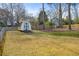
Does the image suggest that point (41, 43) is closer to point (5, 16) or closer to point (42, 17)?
point (42, 17)

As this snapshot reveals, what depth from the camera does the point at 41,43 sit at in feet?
5.70

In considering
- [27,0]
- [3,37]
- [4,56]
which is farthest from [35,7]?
[4,56]

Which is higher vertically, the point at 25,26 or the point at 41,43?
the point at 25,26

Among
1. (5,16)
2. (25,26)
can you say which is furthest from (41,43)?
(5,16)

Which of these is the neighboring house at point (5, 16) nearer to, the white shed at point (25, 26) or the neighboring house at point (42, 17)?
the white shed at point (25, 26)

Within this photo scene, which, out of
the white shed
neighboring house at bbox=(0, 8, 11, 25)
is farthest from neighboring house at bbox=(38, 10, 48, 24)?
neighboring house at bbox=(0, 8, 11, 25)

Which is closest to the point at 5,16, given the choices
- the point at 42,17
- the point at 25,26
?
the point at 25,26

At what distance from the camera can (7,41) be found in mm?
1736

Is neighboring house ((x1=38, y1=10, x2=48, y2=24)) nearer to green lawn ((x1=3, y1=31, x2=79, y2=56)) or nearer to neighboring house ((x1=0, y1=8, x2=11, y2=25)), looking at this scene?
green lawn ((x1=3, y1=31, x2=79, y2=56))

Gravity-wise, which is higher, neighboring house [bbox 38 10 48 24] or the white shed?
neighboring house [bbox 38 10 48 24]

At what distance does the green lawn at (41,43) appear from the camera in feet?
5.63

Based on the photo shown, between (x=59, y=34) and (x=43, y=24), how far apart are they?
5.9 inches

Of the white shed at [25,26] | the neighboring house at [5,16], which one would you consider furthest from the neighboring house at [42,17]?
the neighboring house at [5,16]

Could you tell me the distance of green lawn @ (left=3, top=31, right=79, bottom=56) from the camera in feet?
5.63
